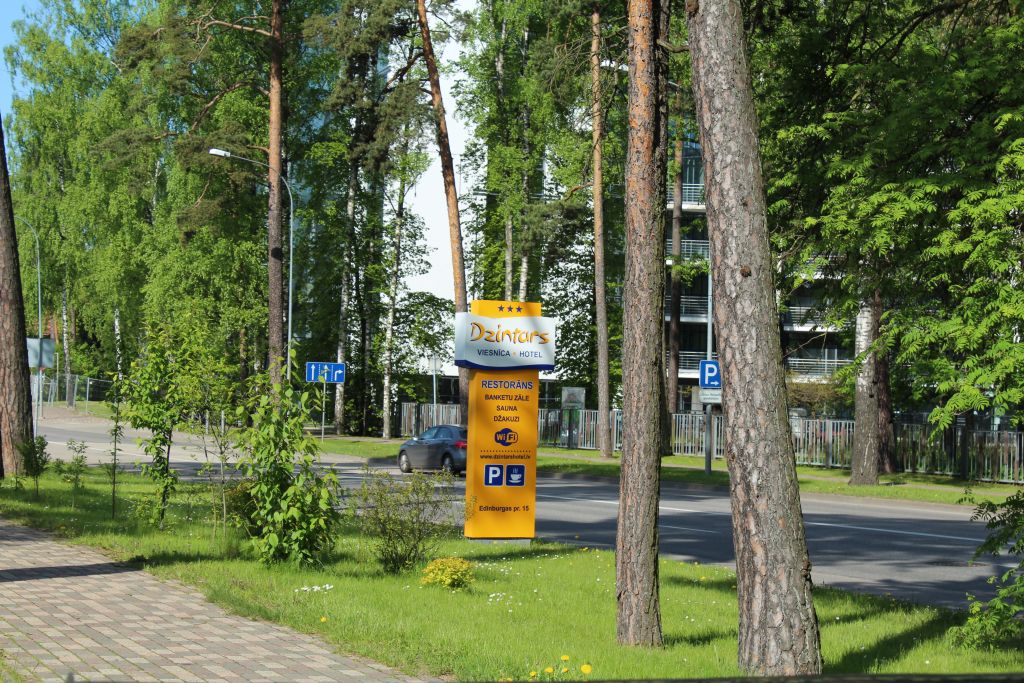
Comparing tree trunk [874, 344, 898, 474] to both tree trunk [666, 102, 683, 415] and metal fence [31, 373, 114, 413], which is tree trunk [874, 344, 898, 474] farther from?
metal fence [31, 373, 114, 413]

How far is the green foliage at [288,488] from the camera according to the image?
11.1 meters

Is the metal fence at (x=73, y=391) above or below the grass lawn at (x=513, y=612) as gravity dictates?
above

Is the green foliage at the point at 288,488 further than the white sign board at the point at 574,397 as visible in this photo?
No

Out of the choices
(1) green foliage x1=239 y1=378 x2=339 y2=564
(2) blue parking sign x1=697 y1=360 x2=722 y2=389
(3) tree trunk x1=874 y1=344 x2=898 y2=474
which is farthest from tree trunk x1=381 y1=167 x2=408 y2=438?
(1) green foliage x1=239 y1=378 x2=339 y2=564

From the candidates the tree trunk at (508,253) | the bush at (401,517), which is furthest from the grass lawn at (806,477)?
the bush at (401,517)

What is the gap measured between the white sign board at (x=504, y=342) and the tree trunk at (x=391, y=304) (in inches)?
1249

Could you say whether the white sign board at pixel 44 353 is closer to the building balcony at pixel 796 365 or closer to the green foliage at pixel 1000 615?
the green foliage at pixel 1000 615

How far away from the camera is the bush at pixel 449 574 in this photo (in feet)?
33.7

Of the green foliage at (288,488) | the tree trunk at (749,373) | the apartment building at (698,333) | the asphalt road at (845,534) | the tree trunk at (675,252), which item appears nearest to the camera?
the tree trunk at (749,373)

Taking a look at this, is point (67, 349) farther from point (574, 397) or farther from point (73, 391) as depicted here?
point (574, 397)

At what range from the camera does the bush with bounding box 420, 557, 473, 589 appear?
33.7 ft

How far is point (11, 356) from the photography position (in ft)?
63.7

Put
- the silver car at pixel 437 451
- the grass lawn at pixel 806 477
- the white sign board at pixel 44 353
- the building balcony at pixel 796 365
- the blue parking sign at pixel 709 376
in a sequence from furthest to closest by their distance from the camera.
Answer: the building balcony at pixel 796 365 < the silver car at pixel 437 451 < the blue parking sign at pixel 709 376 < the white sign board at pixel 44 353 < the grass lawn at pixel 806 477


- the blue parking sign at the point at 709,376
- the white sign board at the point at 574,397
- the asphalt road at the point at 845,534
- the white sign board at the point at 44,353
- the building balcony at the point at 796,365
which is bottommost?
the asphalt road at the point at 845,534
